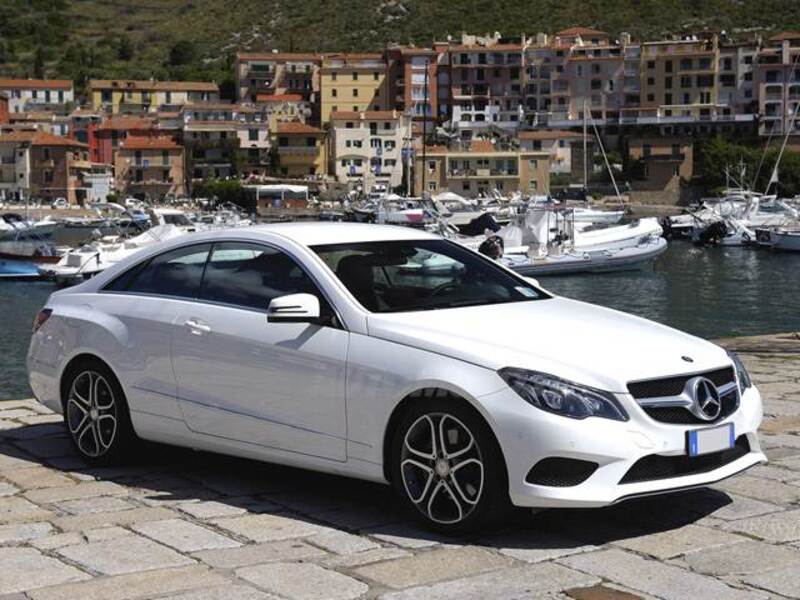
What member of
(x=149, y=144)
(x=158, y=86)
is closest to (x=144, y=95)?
(x=158, y=86)

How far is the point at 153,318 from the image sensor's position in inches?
272

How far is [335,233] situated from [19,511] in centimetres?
208

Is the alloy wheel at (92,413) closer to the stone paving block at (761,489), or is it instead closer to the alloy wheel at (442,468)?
the alloy wheel at (442,468)

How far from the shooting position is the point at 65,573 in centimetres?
517

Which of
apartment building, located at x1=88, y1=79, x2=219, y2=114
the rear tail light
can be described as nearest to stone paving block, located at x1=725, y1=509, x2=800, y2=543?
the rear tail light

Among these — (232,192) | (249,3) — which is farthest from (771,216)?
(249,3)

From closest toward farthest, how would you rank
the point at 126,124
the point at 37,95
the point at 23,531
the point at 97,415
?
the point at 23,531 < the point at 97,415 < the point at 126,124 < the point at 37,95

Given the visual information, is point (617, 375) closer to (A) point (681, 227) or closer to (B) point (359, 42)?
(A) point (681, 227)

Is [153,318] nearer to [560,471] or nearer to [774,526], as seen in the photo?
[560,471]

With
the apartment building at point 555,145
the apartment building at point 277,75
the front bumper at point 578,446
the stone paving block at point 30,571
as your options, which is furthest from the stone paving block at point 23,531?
the apartment building at point 277,75

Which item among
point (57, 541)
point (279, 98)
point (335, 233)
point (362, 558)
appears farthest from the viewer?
point (279, 98)

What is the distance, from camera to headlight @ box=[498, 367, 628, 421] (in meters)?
5.40

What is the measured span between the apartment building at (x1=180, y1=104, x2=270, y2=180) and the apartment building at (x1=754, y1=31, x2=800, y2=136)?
1867 inches

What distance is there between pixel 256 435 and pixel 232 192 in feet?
362
